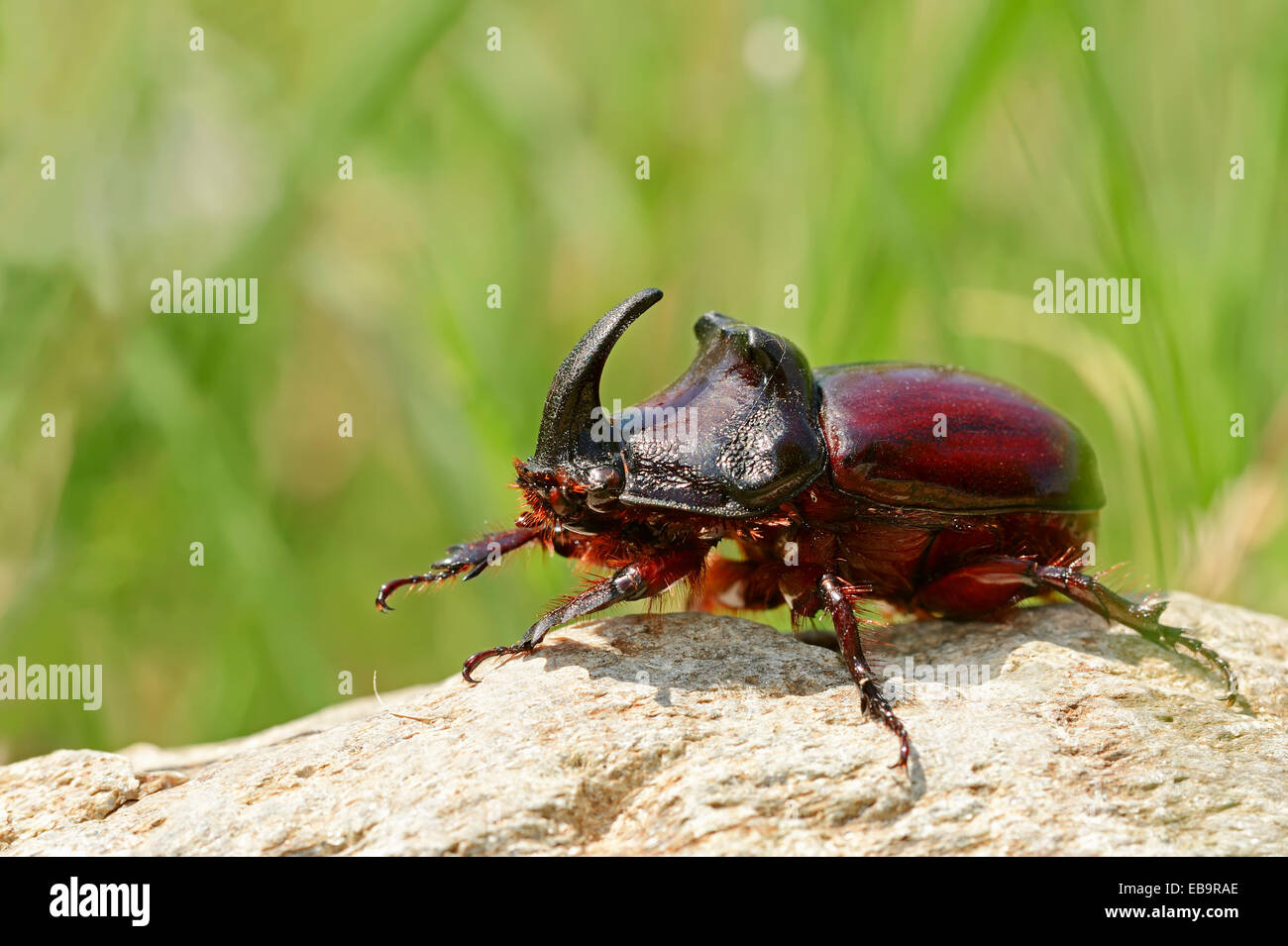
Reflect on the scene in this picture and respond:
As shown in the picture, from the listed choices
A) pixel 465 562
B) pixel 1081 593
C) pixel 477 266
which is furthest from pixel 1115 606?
pixel 477 266

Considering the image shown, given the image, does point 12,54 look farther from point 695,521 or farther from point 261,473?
point 695,521

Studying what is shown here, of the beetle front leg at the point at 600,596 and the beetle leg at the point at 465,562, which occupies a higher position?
the beetle leg at the point at 465,562

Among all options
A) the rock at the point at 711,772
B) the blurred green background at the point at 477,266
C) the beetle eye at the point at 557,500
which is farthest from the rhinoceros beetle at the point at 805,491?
the blurred green background at the point at 477,266

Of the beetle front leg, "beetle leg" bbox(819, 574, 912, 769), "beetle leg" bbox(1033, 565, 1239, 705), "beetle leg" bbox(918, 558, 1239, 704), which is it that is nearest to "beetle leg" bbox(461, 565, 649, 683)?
the beetle front leg

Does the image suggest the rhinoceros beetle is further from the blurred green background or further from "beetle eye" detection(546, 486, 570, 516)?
the blurred green background

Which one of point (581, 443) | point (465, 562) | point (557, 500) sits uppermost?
point (581, 443)

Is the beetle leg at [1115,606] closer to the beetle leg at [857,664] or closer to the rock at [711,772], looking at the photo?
the rock at [711,772]

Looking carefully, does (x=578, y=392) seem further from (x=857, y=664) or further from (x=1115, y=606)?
(x=1115, y=606)
